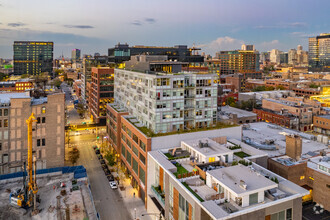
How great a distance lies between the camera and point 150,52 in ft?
554

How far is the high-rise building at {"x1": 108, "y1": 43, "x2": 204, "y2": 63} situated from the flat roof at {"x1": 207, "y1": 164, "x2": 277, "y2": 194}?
12112cm

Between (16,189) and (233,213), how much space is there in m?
43.8

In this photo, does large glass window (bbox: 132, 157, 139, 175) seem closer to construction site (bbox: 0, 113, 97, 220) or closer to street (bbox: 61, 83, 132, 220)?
street (bbox: 61, 83, 132, 220)

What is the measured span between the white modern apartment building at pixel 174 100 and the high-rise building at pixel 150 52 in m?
86.8

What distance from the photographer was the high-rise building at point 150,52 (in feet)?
496

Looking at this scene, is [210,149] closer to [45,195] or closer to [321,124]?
[45,195]

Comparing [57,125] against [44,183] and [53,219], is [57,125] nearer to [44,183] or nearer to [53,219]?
[44,183]

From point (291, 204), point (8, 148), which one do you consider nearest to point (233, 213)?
point (291, 204)

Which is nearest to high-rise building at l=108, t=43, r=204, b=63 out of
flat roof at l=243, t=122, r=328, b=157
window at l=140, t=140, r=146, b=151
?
flat roof at l=243, t=122, r=328, b=157

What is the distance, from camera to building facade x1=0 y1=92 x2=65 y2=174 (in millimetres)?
60312

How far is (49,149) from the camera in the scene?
63875 mm

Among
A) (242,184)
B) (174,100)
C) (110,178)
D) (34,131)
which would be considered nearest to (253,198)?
(242,184)

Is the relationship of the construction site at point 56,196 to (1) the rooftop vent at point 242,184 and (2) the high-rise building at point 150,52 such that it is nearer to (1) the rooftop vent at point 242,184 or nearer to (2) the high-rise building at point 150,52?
(1) the rooftop vent at point 242,184

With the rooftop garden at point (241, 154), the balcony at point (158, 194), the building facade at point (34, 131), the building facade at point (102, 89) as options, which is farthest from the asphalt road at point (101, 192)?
the building facade at point (102, 89)
